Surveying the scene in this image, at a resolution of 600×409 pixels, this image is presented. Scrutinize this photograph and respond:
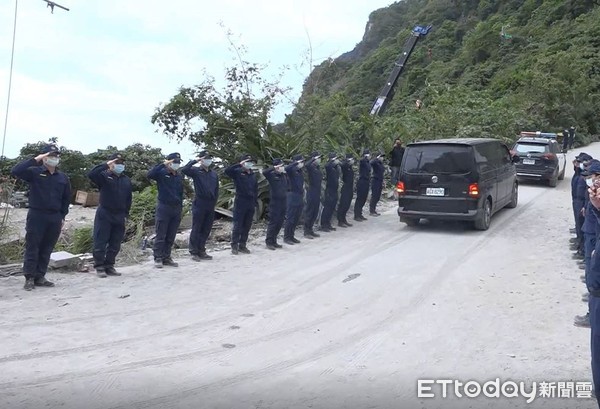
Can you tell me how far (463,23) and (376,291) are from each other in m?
83.9

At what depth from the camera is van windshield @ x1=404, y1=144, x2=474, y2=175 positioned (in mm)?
12156

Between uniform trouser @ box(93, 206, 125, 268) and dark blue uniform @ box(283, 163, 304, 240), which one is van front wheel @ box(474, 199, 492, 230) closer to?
dark blue uniform @ box(283, 163, 304, 240)

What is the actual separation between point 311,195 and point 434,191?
245 cm

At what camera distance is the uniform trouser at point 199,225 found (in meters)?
10.1

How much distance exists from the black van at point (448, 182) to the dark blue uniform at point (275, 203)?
2768mm

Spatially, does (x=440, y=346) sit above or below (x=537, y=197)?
below

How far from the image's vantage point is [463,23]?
85.0 meters

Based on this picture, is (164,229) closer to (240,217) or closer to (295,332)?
(240,217)

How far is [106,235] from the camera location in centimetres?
876

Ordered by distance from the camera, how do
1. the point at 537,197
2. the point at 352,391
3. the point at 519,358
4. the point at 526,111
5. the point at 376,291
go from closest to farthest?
the point at 352,391, the point at 519,358, the point at 376,291, the point at 537,197, the point at 526,111

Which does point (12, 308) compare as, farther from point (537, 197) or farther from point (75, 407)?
point (537, 197)

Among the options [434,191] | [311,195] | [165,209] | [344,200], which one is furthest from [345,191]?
[165,209]

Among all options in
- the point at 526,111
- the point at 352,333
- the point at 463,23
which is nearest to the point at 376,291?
the point at 352,333

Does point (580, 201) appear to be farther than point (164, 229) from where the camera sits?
Yes
